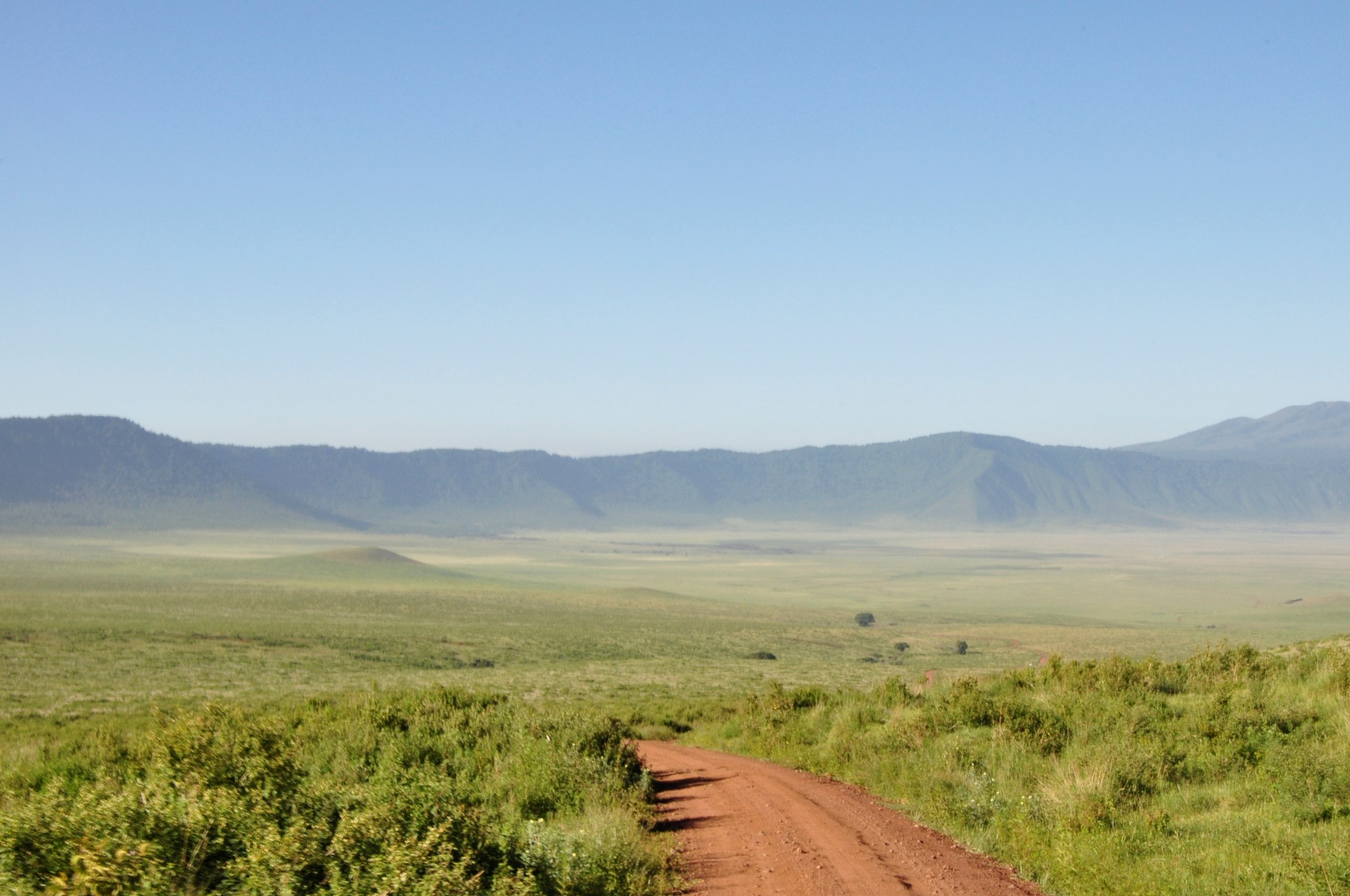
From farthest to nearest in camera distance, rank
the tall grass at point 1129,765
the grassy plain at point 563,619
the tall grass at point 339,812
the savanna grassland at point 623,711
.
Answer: the grassy plain at point 563,619, the tall grass at point 1129,765, the savanna grassland at point 623,711, the tall grass at point 339,812

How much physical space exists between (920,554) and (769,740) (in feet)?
557

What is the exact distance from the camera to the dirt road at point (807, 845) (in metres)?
7.91

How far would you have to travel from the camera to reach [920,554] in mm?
180500

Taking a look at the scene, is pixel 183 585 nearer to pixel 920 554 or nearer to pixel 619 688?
pixel 619 688

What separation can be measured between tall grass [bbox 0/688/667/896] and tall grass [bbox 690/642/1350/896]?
3154mm

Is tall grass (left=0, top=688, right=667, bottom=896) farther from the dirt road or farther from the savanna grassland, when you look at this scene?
the dirt road

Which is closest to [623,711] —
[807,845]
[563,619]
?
[807,845]

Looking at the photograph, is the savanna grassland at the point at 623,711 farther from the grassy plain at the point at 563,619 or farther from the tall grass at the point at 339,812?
the grassy plain at the point at 563,619

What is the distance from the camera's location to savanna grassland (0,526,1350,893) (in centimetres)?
751

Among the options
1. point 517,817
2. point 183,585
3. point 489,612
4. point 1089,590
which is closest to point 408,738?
point 517,817

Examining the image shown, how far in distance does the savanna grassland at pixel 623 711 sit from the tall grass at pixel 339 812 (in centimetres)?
4

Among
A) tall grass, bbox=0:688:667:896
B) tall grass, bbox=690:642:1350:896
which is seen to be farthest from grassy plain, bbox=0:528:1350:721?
tall grass, bbox=0:688:667:896

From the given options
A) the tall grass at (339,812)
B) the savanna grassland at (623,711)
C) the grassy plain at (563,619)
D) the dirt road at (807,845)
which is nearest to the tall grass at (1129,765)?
the savanna grassland at (623,711)

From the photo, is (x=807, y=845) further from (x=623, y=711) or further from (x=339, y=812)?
(x=623, y=711)
